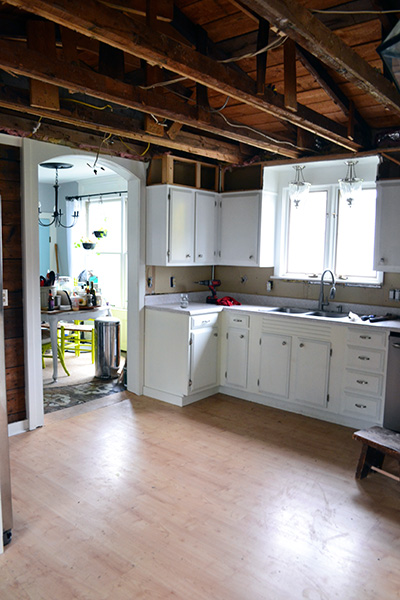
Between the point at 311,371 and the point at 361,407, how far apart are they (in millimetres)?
530

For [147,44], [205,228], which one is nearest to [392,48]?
[147,44]

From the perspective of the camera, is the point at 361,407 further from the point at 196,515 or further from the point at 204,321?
the point at 196,515

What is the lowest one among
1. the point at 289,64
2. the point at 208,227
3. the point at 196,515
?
the point at 196,515

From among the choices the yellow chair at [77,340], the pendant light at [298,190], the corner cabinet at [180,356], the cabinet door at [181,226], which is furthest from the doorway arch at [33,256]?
the yellow chair at [77,340]

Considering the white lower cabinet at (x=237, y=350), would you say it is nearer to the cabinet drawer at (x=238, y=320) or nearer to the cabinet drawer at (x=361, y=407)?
the cabinet drawer at (x=238, y=320)

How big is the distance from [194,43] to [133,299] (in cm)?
251

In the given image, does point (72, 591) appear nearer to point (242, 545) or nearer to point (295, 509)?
point (242, 545)

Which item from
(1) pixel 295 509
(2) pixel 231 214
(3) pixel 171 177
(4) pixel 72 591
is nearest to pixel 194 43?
(3) pixel 171 177

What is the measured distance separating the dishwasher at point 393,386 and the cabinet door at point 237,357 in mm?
1436

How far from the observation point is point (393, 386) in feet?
12.3

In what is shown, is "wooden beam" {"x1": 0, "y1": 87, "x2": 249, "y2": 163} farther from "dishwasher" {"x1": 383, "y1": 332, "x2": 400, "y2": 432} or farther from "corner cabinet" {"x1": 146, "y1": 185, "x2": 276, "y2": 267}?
"dishwasher" {"x1": 383, "y1": 332, "x2": 400, "y2": 432}

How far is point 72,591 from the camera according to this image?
210 cm

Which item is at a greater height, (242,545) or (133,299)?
(133,299)

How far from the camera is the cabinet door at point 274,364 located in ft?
14.6
